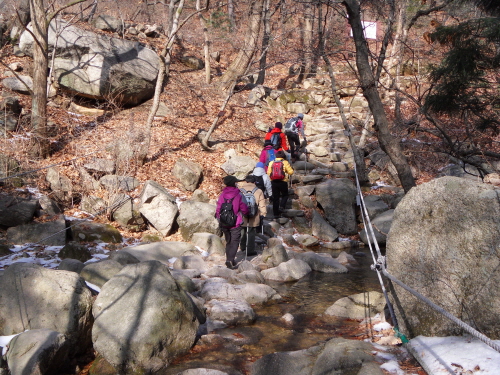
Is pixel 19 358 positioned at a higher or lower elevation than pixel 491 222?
lower

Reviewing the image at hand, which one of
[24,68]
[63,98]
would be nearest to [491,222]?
[63,98]

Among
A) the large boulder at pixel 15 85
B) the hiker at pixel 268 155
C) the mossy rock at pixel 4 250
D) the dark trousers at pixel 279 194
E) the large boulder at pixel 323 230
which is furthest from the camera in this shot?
the large boulder at pixel 15 85

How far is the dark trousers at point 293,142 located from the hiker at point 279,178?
3.26 meters

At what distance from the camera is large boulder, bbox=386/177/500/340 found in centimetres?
387

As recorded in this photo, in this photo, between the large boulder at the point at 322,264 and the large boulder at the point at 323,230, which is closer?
the large boulder at the point at 322,264

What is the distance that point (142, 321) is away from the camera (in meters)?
5.23

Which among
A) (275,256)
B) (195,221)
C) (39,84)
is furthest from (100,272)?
(39,84)

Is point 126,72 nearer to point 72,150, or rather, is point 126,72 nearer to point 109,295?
point 72,150

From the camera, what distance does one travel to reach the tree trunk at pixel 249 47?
17.4 meters

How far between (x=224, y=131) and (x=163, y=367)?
1250 cm

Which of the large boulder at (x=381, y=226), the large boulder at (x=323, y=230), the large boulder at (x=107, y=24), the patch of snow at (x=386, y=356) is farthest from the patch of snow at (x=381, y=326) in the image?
the large boulder at (x=107, y=24)

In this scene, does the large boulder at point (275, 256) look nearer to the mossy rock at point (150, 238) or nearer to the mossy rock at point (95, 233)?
the mossy rock at point (150, 238)

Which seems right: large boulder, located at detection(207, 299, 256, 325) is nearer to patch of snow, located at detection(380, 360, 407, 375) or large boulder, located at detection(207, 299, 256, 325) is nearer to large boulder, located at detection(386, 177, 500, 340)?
large boulder, located at detection(386, 177, 500, 340)

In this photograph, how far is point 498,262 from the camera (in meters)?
3.79
